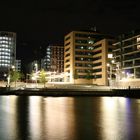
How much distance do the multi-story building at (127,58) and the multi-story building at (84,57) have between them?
28.6 metres

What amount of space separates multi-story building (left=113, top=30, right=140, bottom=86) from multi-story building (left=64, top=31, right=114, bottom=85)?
93.9 feet

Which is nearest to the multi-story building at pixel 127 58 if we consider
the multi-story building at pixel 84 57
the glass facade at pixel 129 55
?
the glass facade at pixel 129 55

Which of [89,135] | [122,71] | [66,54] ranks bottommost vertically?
[89,135]

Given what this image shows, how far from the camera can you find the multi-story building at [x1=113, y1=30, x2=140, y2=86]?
420 feet

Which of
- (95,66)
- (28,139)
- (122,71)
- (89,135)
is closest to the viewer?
(28,139)

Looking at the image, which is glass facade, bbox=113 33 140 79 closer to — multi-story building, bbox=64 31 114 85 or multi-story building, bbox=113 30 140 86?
multi-story building, bbox=113 30 140 86

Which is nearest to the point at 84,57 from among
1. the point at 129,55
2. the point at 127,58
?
the point at 127,58

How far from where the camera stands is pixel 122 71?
13900 cm

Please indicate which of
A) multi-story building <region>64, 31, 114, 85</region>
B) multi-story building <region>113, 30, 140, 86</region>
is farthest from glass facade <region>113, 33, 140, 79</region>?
multi-story building <region>64, 31, 114, 85</region>

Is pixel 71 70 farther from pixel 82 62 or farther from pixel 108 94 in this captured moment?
pixel 108 94

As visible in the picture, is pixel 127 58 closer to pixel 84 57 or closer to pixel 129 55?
pixel 129 55

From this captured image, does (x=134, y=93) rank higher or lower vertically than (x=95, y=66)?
lower

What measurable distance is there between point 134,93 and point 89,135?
66.8 metres

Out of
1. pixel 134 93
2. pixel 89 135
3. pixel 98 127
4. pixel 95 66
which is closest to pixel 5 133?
pixel 89 135
